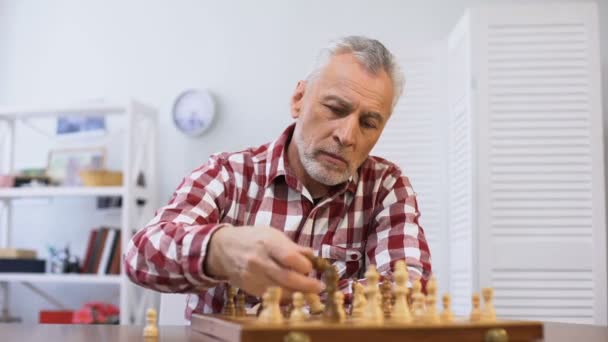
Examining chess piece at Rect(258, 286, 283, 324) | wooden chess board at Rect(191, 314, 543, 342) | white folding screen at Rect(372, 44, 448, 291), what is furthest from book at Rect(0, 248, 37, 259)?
chess piece at Rect(258, 286, 283, 324)

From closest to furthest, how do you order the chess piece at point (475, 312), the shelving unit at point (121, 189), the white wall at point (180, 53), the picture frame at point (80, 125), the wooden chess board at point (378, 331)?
the wooden chess board at point (378, 331) → the chess piece at point (475, 312) → the shelving unit at point (121, 189) → the white wall at point (180, 53) → the picture frame at point (80, 125)

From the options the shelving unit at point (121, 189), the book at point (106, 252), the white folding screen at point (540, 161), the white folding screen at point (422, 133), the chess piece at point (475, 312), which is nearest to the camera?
the chess piece at point (475, 312)

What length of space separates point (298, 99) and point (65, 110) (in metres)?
2.34

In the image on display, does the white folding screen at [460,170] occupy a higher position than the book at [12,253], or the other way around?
the white folding screen at [460,170]

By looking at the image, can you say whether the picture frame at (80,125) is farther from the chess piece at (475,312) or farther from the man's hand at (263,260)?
the chess piece at (475,312)

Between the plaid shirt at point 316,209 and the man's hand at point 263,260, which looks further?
the plaid shirt at point 316,209

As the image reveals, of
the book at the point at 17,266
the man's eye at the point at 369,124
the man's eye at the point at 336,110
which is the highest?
the man's eye at the point at 336,110

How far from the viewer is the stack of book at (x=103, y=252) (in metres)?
3.77

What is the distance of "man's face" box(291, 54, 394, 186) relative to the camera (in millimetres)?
1630

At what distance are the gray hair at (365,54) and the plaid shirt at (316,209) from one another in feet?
0.65

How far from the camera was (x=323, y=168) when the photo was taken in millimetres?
1637

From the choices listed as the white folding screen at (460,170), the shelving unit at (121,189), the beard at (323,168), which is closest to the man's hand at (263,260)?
the beard at (323,168)

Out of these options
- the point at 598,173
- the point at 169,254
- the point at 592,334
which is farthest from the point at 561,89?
the point at 169,254

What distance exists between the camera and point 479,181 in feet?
10.4
